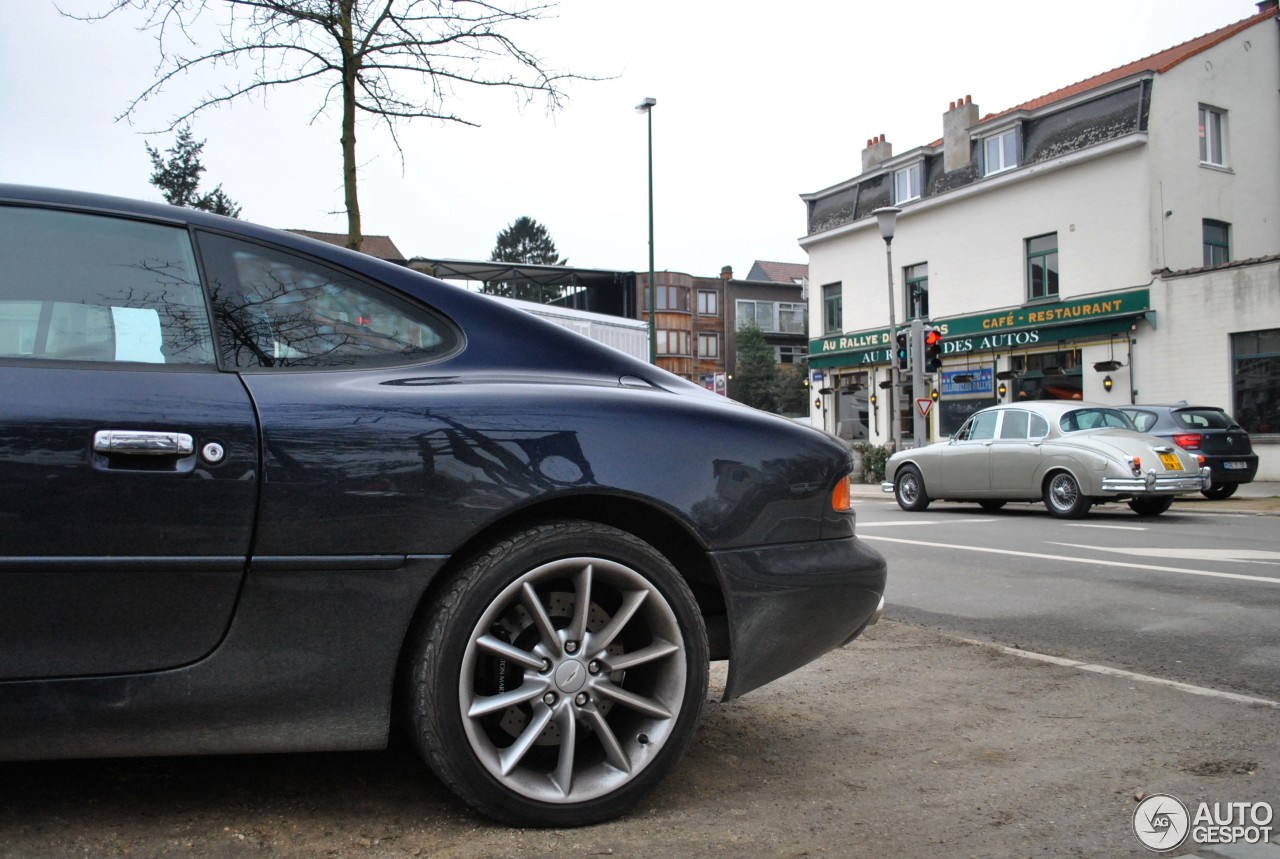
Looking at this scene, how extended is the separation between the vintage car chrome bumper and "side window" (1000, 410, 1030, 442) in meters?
1.46

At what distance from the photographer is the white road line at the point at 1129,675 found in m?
3.99

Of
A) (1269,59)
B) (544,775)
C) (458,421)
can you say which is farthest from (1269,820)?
(1269,59)

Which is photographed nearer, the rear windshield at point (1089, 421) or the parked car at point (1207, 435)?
the rear windshield at point (1089, 421)

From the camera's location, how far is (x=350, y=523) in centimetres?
250

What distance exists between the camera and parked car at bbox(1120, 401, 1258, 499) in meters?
16.2

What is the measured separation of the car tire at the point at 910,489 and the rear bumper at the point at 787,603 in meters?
13.1

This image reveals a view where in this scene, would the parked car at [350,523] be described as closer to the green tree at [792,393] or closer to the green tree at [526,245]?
the green tree at [792,393]

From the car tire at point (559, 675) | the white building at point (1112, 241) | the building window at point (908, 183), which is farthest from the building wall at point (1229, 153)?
the car tire at point (559, 675)

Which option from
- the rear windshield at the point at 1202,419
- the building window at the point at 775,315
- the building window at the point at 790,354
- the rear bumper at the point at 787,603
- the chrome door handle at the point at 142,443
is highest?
the building window at the point at 775,315

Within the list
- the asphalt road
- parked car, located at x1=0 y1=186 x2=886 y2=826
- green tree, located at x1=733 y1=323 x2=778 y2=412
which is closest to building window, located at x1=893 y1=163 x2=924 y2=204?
the asphalt road

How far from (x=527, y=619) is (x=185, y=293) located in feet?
3.97

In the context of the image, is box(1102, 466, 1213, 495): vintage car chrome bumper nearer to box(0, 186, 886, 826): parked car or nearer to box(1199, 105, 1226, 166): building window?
box(0, 186, 886, 826): parked car

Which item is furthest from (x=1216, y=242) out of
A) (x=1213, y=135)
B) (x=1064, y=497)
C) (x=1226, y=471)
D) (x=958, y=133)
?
(x=1064, y=497)

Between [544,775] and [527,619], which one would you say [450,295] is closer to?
[527,619]
